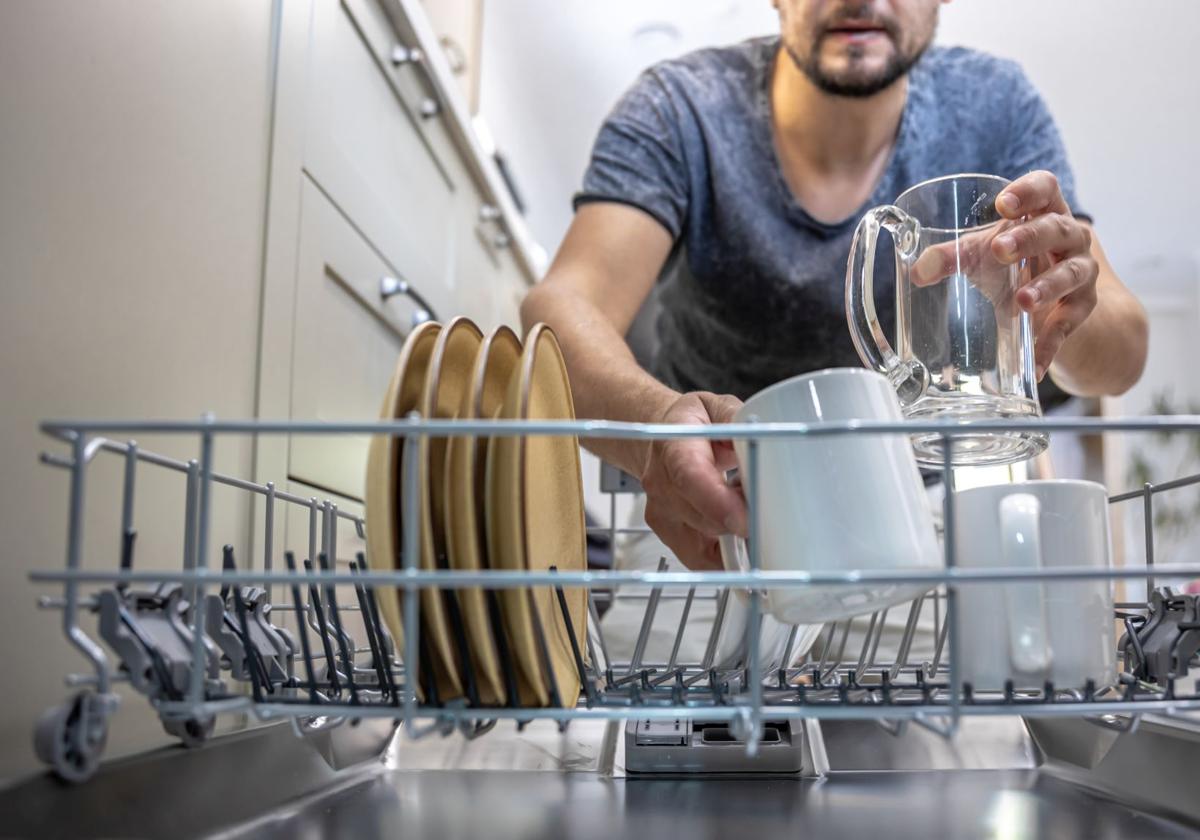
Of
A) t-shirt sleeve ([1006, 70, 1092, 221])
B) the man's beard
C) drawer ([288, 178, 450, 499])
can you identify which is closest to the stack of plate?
drawer ([288, 178, 450, 499])

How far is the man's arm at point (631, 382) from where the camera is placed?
0.46 meters

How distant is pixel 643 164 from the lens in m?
1.14

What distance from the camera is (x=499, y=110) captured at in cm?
340

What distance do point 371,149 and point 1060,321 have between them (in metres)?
0.94

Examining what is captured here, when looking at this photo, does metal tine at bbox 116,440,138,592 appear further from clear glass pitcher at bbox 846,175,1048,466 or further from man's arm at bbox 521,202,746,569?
clear glass pitcher at bbox 846,175,1048,466

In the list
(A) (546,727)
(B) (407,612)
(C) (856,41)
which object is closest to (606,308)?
(C) (856,41)

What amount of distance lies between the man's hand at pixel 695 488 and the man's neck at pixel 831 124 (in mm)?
706

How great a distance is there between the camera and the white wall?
326 cm

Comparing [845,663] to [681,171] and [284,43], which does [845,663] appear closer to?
[681,171]

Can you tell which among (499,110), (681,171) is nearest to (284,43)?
(681,171)

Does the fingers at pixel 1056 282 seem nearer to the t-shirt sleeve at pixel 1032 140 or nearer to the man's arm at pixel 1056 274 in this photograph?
the man's arm at pixel 1056 274

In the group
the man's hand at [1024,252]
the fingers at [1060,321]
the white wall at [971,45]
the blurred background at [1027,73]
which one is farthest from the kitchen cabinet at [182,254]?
the white wall at [971,45]

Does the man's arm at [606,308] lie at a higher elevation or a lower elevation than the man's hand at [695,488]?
higher

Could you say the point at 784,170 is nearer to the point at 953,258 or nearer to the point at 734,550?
the point at 953,258
